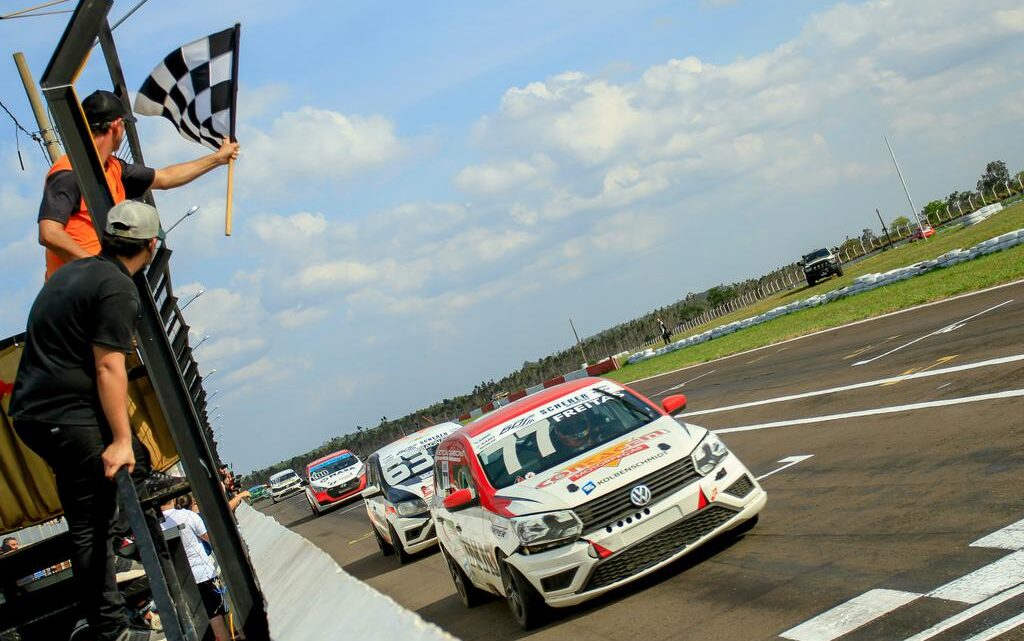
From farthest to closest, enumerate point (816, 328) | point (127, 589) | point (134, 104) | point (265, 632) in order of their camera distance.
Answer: point (816, 328) → point (127, 589) → point (134, 104) → point (265, 632)

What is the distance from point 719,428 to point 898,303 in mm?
11894

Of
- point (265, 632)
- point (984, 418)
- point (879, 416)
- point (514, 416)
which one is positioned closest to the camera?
point (265, 632)

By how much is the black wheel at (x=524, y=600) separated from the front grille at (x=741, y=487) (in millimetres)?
1739

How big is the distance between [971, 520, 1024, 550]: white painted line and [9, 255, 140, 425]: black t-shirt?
5.08 m

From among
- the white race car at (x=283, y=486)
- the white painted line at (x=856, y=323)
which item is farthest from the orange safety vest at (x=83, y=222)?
the white race car at (x=283, y=486)

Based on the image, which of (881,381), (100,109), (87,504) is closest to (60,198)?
(100,109)

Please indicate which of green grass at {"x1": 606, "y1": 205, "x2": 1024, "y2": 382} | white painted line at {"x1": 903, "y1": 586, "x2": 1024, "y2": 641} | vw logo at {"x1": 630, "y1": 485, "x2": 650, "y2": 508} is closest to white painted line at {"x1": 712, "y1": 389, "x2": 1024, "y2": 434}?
vw logo at {"x1": 630, "y1": 485, "x2": 650, "y2": 508}

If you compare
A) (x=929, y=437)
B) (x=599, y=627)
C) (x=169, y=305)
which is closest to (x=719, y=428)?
(x=929, y=437)

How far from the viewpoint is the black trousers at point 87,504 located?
14.0ft

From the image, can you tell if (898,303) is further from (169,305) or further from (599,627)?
(169,305)

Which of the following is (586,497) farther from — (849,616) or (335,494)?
(335,494)

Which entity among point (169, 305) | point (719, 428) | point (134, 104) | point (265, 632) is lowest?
point (719, 428)

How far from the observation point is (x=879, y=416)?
1286cm

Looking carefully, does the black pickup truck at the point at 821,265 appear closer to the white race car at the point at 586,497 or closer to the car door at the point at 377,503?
the car door at the point at 377,503
